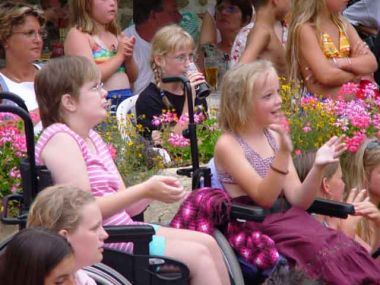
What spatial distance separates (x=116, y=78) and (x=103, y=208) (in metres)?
2.77

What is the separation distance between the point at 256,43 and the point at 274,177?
261 cm

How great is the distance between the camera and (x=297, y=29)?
692cm

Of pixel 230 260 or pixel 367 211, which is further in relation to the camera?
pixel 367 211

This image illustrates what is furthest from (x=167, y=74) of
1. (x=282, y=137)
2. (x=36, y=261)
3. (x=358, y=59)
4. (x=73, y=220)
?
(x=36, y=261)

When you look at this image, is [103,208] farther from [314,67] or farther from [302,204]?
[314,67]

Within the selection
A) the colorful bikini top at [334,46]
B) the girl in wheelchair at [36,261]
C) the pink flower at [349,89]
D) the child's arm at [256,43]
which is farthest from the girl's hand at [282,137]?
the child's arm at [256,43]

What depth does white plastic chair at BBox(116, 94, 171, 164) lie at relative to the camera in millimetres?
6293

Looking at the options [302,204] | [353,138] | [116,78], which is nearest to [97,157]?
[302,204]

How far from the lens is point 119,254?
428 cm

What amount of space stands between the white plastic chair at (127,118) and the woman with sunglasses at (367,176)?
1.10m

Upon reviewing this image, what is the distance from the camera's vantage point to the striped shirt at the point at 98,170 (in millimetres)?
4461

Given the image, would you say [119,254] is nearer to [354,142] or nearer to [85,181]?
[85,181]

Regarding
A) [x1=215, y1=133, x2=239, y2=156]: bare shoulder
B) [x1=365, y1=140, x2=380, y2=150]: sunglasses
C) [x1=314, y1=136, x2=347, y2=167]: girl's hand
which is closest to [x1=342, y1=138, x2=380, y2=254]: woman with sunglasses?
[x1=365, y1=140, x2=380, y2=150]: sunglasses

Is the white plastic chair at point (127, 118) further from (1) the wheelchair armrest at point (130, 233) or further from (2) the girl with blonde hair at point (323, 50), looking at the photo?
(1) the wheelchair armrest at point (130, 233)
